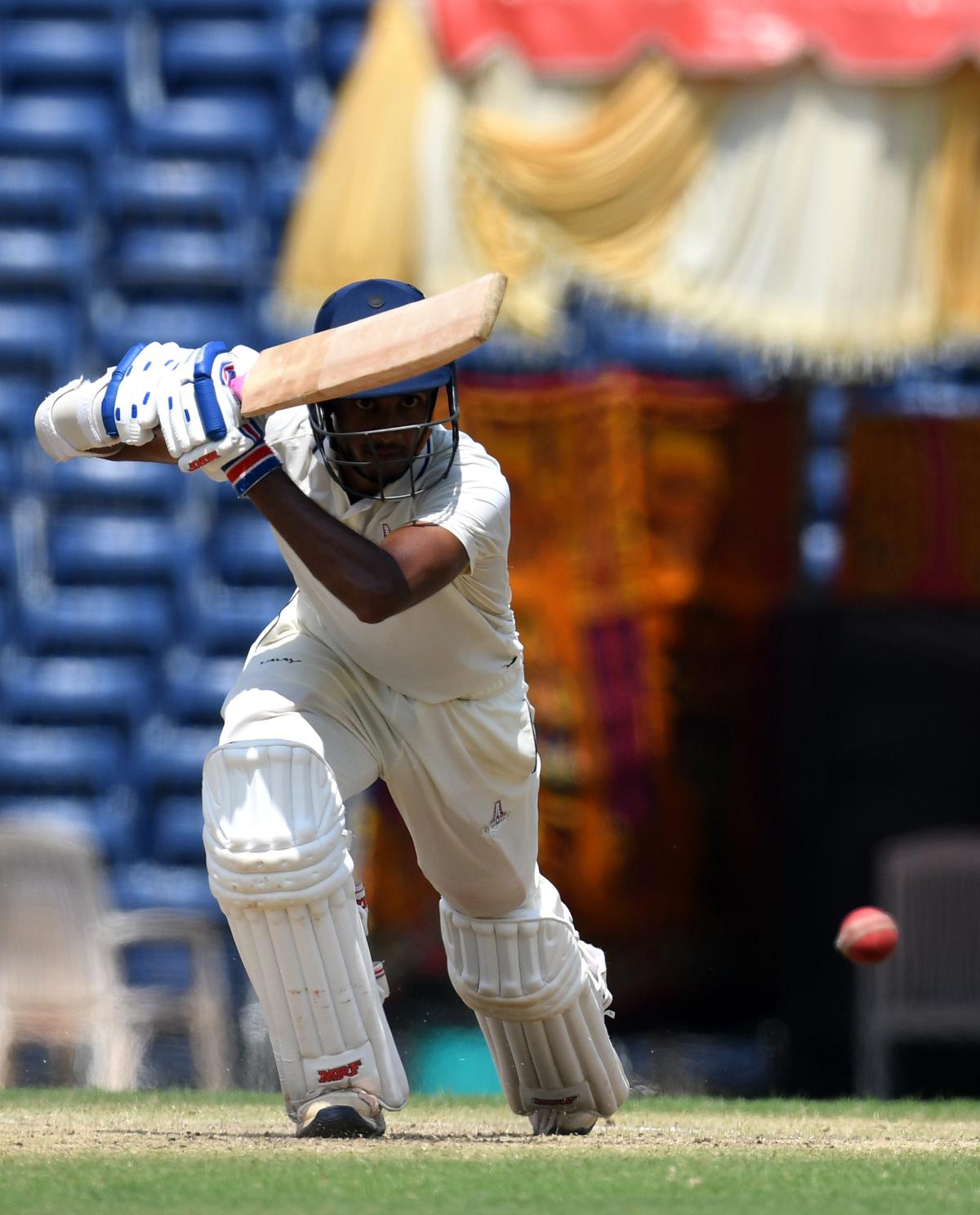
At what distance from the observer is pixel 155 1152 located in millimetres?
3002

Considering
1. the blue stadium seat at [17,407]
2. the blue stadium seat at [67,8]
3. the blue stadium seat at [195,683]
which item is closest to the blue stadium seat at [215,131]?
the blue stadium seat at [67,8]

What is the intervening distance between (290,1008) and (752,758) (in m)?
3.53

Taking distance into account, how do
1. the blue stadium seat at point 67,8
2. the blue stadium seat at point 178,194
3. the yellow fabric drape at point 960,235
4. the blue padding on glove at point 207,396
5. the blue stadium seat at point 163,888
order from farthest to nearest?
1. the blue stadium seat at point 67,8
2. the blue stadium seat at point 178,194
3. the blue stadium seat at point 163,888
4. the yellow fabric drape at point 960,235
5. the blue padding on glove at point 207,396

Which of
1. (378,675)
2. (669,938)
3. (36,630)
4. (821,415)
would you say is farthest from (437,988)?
(378,675)

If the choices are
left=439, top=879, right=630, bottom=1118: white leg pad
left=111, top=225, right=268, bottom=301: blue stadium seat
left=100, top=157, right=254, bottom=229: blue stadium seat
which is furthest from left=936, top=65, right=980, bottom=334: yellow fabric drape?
left=439, top=879, right=630, bottom=1118: white leg pad

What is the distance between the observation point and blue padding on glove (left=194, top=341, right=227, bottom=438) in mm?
3150

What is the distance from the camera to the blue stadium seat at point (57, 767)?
658 centimetres

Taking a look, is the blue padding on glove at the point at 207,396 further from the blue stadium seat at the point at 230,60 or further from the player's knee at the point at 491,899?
the blue stadium seat at the point at 230,60

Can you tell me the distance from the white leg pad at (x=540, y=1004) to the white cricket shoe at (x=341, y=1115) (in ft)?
1.26

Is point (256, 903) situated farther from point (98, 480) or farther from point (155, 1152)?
point (98, 480)

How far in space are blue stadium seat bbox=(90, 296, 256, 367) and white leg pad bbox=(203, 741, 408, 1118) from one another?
12.2ft

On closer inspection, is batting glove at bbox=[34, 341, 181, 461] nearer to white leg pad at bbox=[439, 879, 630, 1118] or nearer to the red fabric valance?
white leg pad at bbox=[439, 879, 630, 1118]

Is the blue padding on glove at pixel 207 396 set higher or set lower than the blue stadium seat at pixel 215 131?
lower

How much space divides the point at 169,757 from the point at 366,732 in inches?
129
